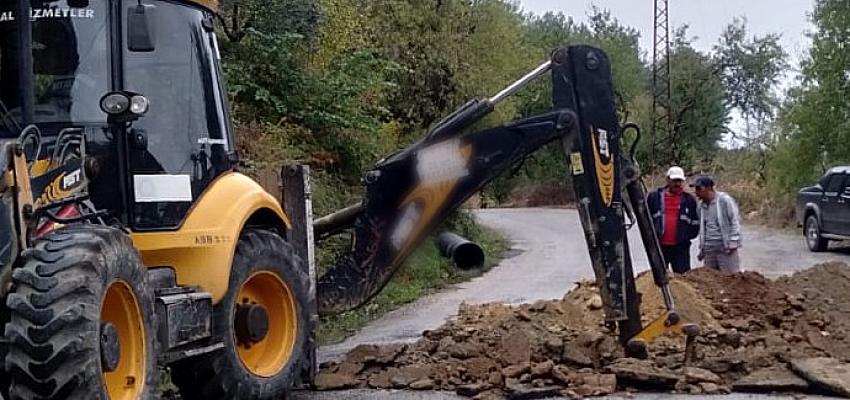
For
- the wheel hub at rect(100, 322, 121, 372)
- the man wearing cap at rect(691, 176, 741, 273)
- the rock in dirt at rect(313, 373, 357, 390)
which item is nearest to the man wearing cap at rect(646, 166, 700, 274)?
the man wearing cap at rect(691, 176, 741, 273)

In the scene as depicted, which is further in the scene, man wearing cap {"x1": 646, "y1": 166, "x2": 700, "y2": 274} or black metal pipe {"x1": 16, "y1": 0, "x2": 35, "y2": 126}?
man wearing cap {"x1": 646, "y1": 166, "x2": 700, "y2": 274}

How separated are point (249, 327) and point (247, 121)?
10.6 metres

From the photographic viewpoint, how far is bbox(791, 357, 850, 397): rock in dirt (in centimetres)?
875

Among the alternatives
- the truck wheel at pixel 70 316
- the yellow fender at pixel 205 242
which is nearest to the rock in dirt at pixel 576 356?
the yellow fender at pixel 205 242

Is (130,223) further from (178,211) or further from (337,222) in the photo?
(337,222)

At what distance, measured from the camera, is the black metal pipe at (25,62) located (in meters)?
6.59

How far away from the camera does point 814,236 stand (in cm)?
2567

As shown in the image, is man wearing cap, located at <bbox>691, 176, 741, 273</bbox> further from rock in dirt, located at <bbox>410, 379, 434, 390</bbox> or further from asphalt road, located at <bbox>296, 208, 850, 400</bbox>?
rock in dirt, located at <bbox>410, 379, 434, 390</bbox>

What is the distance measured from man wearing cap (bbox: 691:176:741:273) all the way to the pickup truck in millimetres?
11513

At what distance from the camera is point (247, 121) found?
1853cm

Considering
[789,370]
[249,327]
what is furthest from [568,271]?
[249,327]

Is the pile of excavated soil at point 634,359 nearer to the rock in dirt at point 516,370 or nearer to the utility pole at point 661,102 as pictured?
the rock in dirt at point 516,370

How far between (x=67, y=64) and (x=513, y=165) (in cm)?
388

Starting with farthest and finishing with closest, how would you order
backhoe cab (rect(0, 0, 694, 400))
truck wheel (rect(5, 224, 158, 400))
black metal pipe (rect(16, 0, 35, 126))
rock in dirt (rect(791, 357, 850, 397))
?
rock in dirt (rect(791, 357, 850, 397))
black metal pipe (rect(16, 0, 35, 126))
backhoe cab (rect(0, 0, 694, 400))
truck wheel (rect(5, 224, 158, 400))
